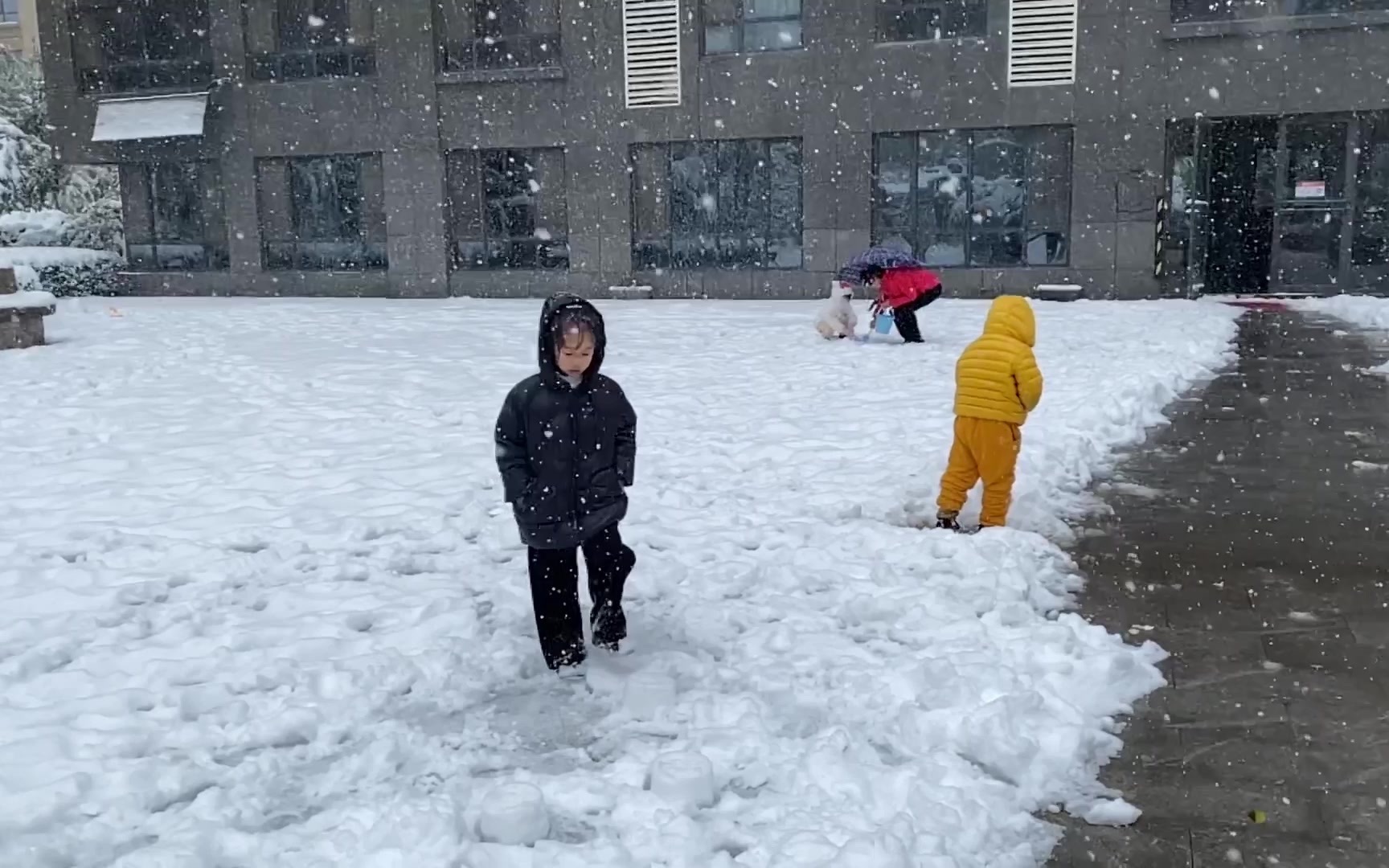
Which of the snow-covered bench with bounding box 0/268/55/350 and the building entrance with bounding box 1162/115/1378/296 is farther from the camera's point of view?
the building entrance with bounding box 1162/115/1378/296

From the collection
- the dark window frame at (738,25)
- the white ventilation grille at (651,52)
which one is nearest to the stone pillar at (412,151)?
the white ventilation grille at (651,52)

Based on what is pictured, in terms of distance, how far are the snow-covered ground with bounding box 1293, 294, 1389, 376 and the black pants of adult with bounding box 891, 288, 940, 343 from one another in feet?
18.5

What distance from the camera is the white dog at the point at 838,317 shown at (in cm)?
1410

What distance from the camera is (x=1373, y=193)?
740 inches

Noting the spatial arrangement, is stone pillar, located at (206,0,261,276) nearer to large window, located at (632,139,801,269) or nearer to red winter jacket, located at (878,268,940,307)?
large window, located at (632,139,801,269)

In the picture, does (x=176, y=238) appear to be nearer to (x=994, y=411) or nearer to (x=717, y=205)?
(x=717, y=205)

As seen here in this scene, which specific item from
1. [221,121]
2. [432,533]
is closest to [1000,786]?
[432,533]

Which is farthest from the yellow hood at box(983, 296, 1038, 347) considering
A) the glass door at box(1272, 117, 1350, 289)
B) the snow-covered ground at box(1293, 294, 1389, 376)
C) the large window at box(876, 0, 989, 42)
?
the glass door at box(1272, 117, 1350, 289)

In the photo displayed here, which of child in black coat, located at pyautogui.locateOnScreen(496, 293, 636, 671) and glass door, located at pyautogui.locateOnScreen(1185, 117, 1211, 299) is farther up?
glass door, located at pyautogui.locateOnScreen(1185, 117, 1211, 299)

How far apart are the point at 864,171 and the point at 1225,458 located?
44.6 feet

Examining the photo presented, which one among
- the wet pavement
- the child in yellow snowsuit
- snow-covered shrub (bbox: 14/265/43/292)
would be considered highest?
snow-covered shrub (bbox: 14/265/43/292)

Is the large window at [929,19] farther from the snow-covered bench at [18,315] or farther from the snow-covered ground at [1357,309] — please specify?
the snow-covered bench at [18,315]

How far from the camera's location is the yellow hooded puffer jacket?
6137mm

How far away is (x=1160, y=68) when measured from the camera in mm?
A: 18891
